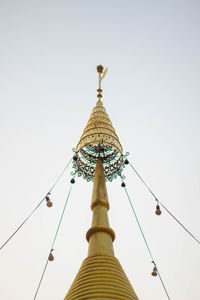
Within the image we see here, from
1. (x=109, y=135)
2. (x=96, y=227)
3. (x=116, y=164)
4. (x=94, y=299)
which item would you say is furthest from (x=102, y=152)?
(x=94, y=299)

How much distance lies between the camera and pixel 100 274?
14.5ft

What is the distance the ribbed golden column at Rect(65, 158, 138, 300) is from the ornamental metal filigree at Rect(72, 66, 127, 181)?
132 inches

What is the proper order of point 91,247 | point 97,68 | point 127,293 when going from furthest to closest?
point 97,68
point 91,247
point 127,293

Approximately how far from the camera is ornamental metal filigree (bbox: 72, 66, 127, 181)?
864 centimetres

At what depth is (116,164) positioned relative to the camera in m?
9.71

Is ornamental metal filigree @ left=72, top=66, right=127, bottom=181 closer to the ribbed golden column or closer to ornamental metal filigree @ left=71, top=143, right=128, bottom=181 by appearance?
ornamental metal filigree @ left=71, top=143, right=128, bottom=181

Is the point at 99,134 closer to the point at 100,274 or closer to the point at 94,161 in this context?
the point at 94,161

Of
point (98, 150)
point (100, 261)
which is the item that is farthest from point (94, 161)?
point (100, 261)

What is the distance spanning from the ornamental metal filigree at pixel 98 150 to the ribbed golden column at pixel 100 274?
3.36 meters

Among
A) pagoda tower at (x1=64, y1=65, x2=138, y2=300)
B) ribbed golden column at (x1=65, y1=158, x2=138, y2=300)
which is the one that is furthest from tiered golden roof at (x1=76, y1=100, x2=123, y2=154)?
ribbed golden column at (x1=65, y1=158, x2=138, y2=300)

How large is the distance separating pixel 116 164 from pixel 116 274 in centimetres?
548

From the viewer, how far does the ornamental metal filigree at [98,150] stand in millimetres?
8641

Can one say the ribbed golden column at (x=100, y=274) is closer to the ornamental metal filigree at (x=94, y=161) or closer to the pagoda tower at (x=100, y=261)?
the pagoda tower at (x=100, y=261)

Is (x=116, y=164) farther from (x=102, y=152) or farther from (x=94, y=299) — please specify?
(x=94, y=299)
